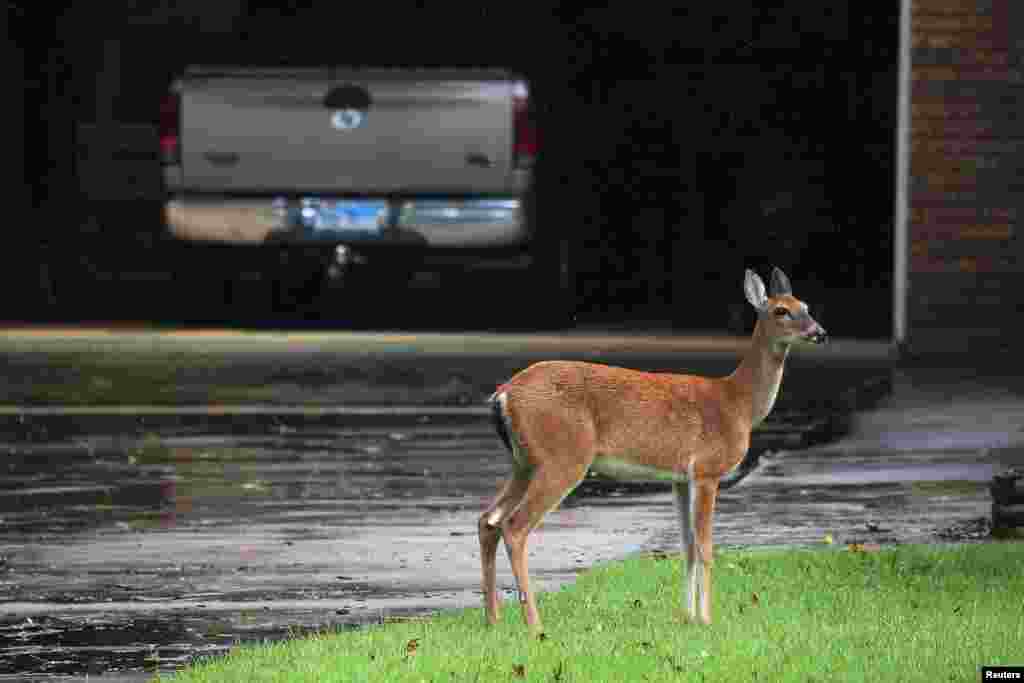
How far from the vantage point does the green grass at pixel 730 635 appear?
8.99 m

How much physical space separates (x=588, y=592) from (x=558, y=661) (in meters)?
1.80

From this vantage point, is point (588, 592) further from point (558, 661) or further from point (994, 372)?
point (994, 372)

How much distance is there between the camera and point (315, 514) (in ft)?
45.5

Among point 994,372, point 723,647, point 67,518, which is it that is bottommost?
point 994,372

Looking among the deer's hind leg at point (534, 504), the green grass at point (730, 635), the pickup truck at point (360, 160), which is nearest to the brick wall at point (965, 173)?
the pickup truck at point (360, 160)

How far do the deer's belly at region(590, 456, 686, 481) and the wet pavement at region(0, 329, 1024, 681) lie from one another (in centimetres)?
118

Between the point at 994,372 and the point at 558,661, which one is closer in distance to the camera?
the point at 558,661

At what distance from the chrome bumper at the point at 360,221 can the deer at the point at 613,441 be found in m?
12.2

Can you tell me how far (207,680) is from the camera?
897 cm

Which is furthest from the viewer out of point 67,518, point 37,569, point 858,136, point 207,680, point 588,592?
point 858,136

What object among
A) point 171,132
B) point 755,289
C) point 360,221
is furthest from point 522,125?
point 755,289

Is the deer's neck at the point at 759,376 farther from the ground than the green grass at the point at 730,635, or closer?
farther from the ground

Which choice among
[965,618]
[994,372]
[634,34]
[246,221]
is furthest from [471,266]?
[965,618]

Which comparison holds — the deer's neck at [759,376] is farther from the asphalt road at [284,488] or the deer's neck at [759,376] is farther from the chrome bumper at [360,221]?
the chrome bumper at [360,221]
